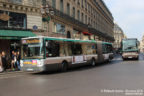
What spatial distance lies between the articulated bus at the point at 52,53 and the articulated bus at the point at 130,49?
8079 millimetres

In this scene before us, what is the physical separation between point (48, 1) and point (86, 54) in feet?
30.0

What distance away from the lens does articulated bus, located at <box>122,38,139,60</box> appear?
23125 millimetres

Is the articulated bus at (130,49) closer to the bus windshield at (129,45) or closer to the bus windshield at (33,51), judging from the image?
the bus windshield at (129,45)

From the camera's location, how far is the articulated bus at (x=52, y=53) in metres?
11.6

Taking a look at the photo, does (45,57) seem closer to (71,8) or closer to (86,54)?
(86,54)

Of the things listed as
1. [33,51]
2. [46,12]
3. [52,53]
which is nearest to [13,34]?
[46,12]

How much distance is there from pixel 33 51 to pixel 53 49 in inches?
55.5

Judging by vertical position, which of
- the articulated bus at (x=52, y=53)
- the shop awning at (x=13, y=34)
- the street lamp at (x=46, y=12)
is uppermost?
the street lamp at (x=46, y=12)

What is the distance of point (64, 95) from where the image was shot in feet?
19.9

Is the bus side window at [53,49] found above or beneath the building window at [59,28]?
beneath

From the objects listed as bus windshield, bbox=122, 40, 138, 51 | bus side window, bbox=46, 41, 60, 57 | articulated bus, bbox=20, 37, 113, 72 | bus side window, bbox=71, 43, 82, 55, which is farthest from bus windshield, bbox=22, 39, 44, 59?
bus windshield, bbox=122, 40, 138, 51

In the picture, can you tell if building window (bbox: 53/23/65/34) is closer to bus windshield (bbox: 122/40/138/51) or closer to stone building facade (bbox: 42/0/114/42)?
stone building facade (bbox: 42/0/114/42)

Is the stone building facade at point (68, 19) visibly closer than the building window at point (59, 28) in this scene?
Yes

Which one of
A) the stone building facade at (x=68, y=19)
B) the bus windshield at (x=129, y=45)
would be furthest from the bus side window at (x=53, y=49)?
the bus windshield at (x=129, y=45)
